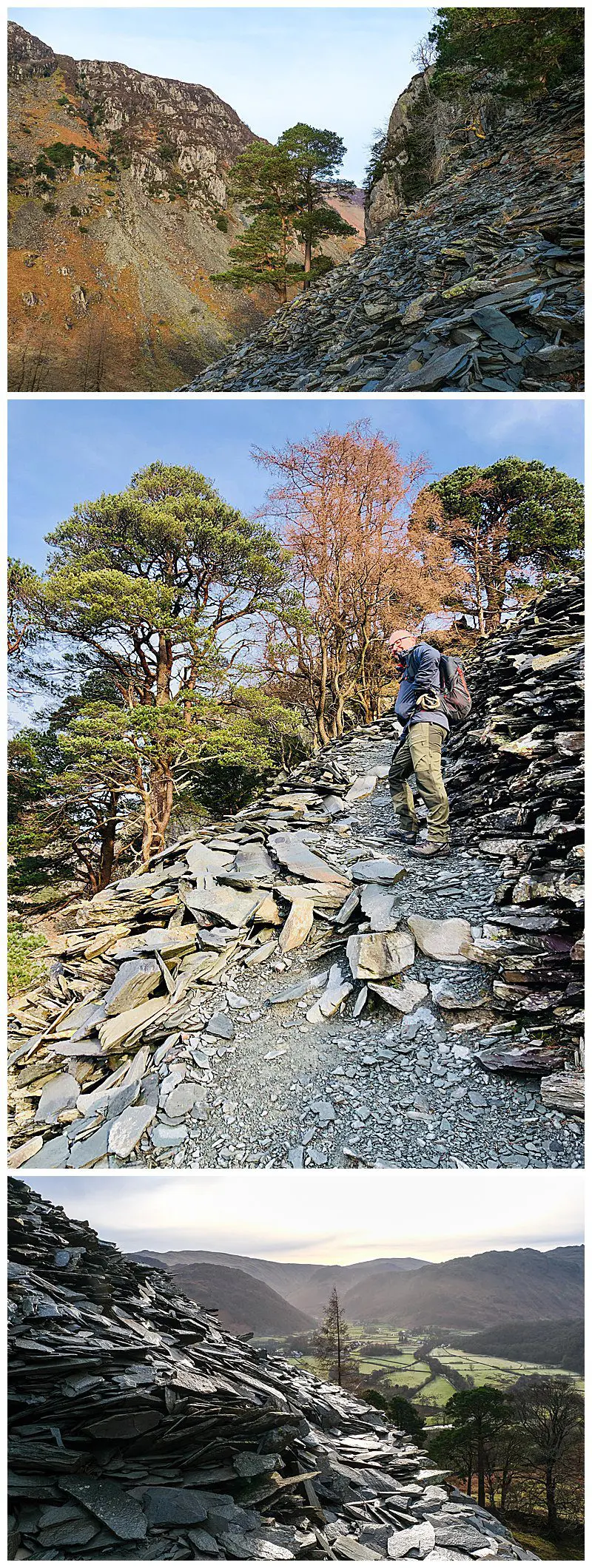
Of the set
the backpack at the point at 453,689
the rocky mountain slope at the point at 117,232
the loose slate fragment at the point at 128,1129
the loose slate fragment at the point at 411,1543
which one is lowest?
the loose slate fragment at the point at 411,1543

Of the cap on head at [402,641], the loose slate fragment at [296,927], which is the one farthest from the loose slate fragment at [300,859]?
the cap on head at [402,641]

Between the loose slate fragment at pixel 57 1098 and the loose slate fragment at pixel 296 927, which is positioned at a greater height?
the loose slate fragment at pixel 296 927

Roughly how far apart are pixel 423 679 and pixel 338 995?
4.96ft

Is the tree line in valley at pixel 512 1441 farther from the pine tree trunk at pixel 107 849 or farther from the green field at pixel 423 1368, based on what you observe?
the pine tree trunk at pixel 107 849

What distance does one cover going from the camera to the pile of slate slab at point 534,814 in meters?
2.00

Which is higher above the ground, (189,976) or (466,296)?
(466,296)

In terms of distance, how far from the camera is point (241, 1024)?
2.35 metres

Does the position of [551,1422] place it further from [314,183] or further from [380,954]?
[314,183]

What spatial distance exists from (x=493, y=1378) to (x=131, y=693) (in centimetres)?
372

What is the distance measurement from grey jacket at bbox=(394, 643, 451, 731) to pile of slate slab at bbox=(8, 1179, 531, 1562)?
258 cm

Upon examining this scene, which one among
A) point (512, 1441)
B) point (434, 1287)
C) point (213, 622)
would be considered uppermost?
point (213, 622)

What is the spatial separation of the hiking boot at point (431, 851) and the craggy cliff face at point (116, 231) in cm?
779

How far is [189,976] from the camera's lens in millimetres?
2531

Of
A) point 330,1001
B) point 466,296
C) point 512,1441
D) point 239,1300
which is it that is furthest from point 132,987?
point 466,296
